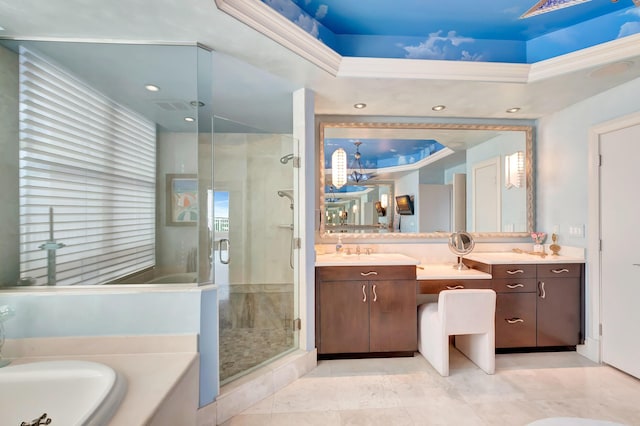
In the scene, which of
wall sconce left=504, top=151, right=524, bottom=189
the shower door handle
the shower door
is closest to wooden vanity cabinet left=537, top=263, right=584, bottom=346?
wall sconce left=504, top=151, right=524, bottom=189

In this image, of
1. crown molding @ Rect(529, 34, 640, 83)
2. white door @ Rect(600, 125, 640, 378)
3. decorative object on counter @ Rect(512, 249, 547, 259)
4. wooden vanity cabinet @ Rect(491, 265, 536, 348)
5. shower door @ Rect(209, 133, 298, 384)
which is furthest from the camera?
decorative object on counter @ Rect(512, 249, 547, 259)

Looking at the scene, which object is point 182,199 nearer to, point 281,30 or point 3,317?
point 3,317

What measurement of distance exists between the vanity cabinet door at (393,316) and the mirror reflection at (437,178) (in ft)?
2.33

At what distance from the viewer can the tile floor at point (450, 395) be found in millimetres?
1791

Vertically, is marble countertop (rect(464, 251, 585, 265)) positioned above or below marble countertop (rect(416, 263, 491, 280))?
above

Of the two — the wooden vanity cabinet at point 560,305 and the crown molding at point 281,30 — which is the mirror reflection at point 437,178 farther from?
the crown molding at point 281,30

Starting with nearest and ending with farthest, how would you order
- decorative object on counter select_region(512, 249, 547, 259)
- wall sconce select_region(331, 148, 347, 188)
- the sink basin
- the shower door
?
the sink basin → the shower door → decorative object on counter select_region(512, 249, 547, 259) → wall sconce select_region(331, 148, 347, 188)

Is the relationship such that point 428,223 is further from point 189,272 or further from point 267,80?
point 189,272

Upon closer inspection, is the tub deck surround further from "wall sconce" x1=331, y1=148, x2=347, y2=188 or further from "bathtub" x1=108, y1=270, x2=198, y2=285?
"wall sconce" x1=331, y1=148, x2=347, y2=188

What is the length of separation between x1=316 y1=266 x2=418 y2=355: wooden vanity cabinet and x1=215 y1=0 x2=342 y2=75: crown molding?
64.1 inches

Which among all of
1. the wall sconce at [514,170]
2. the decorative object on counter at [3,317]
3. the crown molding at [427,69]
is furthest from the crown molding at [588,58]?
the decorative object on counter at [3,317]

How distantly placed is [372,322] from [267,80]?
86.8 inches

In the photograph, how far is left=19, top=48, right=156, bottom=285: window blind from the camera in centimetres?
172

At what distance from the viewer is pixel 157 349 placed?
1.63 metres
